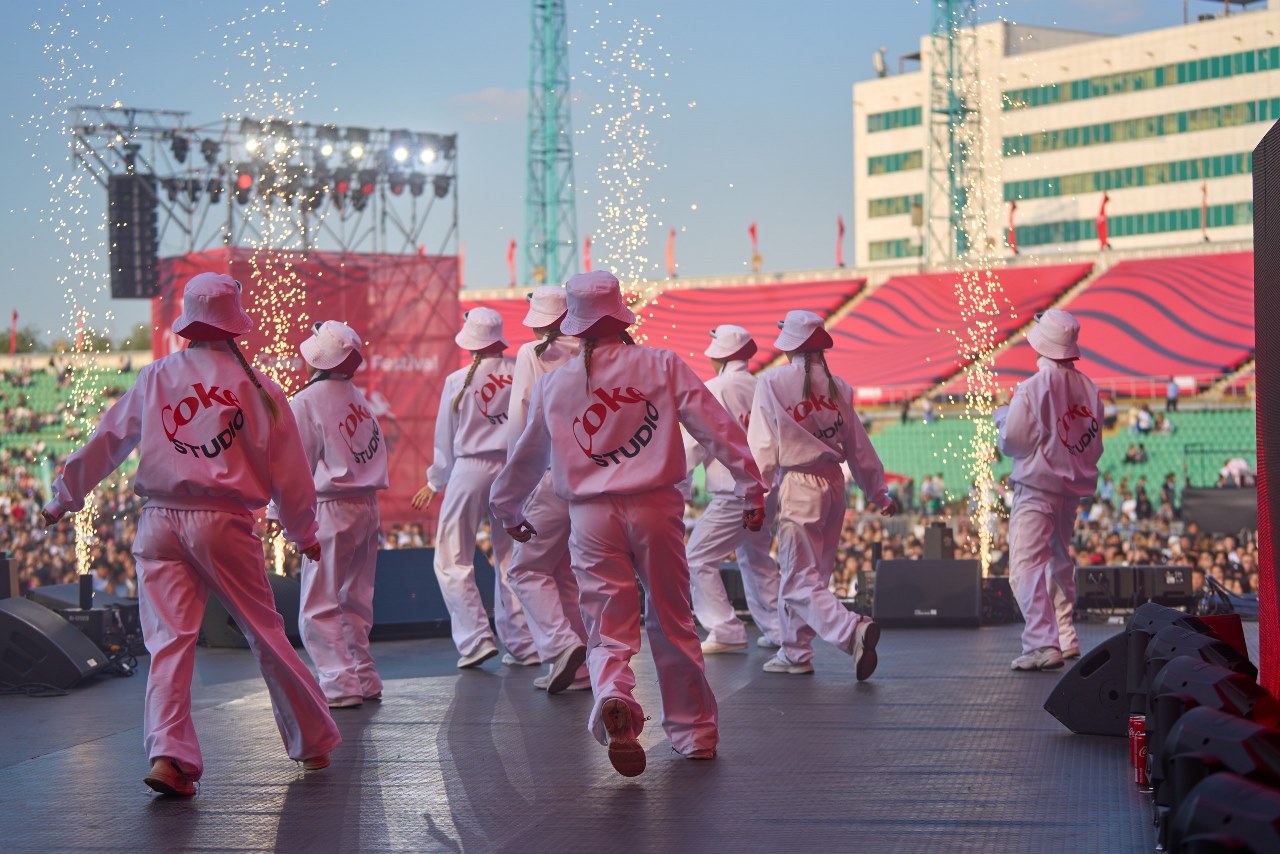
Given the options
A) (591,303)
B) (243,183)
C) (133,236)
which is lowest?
(591,303)

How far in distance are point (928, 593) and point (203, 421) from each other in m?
7.23

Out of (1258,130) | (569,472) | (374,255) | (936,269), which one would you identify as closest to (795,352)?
(569,472)

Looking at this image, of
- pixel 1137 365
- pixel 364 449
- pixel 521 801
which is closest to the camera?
pixel 521 801

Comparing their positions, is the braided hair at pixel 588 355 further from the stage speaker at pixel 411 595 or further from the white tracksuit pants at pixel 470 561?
the stage speaker at pixel 411 595

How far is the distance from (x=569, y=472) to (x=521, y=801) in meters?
1.32

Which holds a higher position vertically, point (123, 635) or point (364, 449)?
point (364, 449)

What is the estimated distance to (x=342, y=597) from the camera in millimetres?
8273

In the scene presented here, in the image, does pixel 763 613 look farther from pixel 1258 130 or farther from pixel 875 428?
pixel 1258 130

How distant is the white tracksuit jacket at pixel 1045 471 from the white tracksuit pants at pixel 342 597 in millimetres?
3645

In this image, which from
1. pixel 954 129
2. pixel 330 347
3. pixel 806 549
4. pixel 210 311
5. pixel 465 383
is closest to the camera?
pixel 210 311

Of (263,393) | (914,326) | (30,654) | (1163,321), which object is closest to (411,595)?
(30,654)

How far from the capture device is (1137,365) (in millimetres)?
32875

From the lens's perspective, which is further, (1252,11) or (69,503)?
(1252,11)

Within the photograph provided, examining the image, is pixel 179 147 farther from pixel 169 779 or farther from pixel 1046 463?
pixel 169 779
